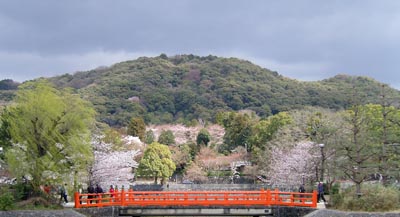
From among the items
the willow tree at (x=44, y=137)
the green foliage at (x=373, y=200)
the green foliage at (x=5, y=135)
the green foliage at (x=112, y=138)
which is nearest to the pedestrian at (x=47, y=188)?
the willow tree at (x=44, y=137)

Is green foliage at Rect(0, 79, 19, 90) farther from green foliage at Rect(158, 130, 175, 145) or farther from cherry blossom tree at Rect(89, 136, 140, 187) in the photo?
cherry blossom tree at Rect(89, 136, 140, 187)

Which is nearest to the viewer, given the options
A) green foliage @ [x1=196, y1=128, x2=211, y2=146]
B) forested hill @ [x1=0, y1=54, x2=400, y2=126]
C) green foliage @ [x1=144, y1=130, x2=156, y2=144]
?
green foliage @ [x1=196, y1=128, x2=211, y2=146]

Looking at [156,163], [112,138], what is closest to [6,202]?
[112,138]

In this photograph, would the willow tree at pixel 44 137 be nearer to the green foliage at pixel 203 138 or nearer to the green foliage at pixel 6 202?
the green foliage at pixel 6 202

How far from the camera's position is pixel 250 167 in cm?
5994

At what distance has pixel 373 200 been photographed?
2720 cm

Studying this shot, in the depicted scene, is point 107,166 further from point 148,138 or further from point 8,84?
point 8,84

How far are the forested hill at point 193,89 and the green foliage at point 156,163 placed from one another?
42.6 metres

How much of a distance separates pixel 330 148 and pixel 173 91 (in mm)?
89546

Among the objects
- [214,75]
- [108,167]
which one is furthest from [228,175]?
[214,75]

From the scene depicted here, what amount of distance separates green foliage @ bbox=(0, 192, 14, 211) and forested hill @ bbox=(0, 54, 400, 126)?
73.7 m

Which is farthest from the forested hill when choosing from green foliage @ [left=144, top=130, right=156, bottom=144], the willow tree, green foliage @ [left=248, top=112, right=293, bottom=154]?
the willow tree

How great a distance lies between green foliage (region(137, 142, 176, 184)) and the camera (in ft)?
188

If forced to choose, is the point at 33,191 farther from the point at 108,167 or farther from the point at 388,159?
the point at 388,159
